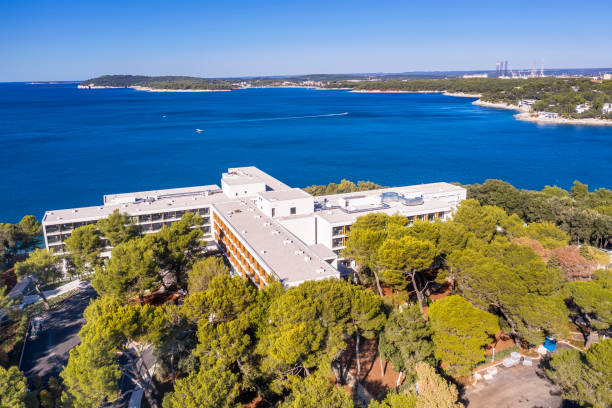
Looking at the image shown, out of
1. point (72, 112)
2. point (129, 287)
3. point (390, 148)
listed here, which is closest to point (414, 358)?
point (129, 287)

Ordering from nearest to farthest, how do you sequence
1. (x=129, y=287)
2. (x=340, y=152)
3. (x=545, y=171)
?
(x=129, y=287) → (x=545, y=171) → (x=340, y=152)

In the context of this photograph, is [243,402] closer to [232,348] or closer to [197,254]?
[232,348]

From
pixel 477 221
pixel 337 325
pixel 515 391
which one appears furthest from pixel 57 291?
pixel 477 221

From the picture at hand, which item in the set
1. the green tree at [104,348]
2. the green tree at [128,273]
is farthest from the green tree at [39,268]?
the green tree at [104,348]

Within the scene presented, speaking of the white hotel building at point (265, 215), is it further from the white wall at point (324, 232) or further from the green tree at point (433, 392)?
the green tree at point (433, 392)

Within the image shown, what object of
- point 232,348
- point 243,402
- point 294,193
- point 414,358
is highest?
point 294,193

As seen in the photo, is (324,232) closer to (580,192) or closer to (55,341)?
(55,341)

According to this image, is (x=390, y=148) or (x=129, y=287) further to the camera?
(x=390, y=148)
